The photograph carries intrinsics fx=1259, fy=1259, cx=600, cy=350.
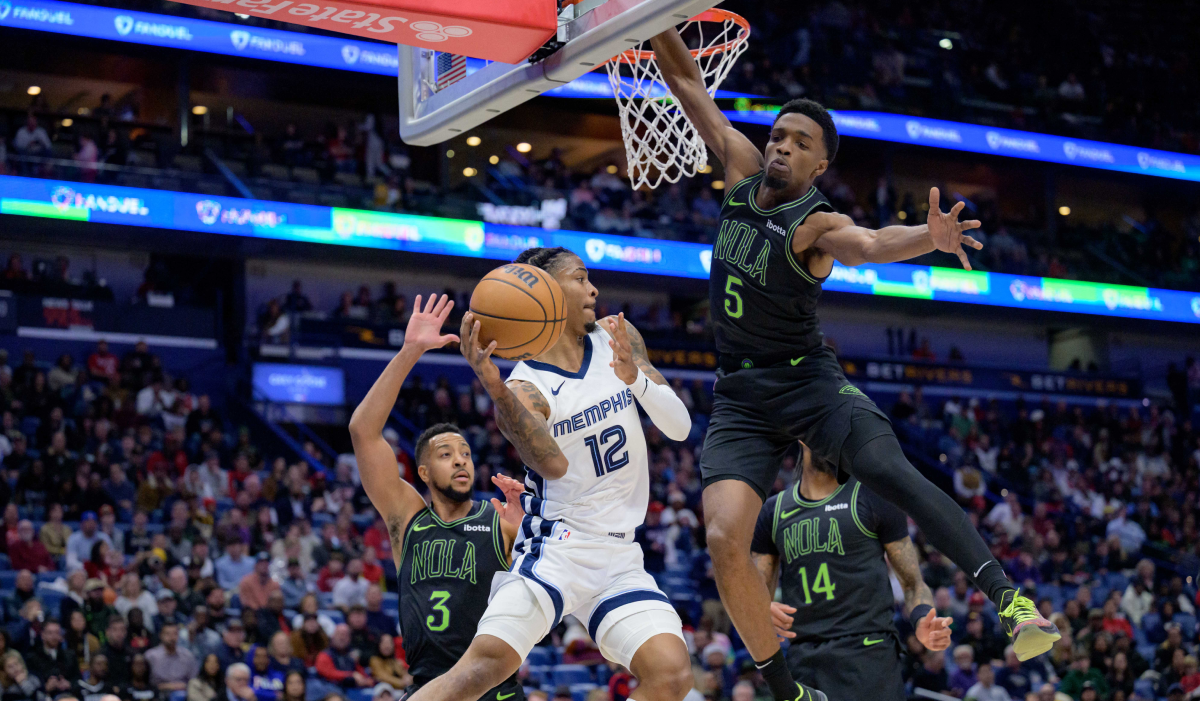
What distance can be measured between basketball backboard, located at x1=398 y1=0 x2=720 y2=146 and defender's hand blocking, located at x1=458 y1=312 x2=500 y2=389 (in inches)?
41.4

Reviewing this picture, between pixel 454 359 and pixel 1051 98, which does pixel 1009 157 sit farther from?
pixel 454 359

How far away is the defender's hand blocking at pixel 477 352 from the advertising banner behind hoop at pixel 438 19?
4.00 ft

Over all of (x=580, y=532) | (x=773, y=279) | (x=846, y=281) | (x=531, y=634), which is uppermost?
(x=846, y=281)

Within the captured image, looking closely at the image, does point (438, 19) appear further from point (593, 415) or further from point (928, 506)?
point (928, 506)

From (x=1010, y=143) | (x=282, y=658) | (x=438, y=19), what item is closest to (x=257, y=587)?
(x=282, y=658)

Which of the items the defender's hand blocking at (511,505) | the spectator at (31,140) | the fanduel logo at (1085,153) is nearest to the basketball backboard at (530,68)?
the defender's hand blocking at (511,505)

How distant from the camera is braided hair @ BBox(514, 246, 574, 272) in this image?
592 cm

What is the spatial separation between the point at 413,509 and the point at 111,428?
35.9ft

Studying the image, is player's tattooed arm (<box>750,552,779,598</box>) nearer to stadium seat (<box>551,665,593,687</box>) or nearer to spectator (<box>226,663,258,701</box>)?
spectator (<box>226,663,258,701</box>)

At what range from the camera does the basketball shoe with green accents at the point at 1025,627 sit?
14.8 ft

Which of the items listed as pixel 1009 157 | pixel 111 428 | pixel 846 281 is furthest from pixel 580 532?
pixel 1009 157

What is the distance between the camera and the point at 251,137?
22.6 meters

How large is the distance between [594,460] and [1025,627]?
6.36 feet

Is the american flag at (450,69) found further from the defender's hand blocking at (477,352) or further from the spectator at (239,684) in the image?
the spectator at (239,684)
